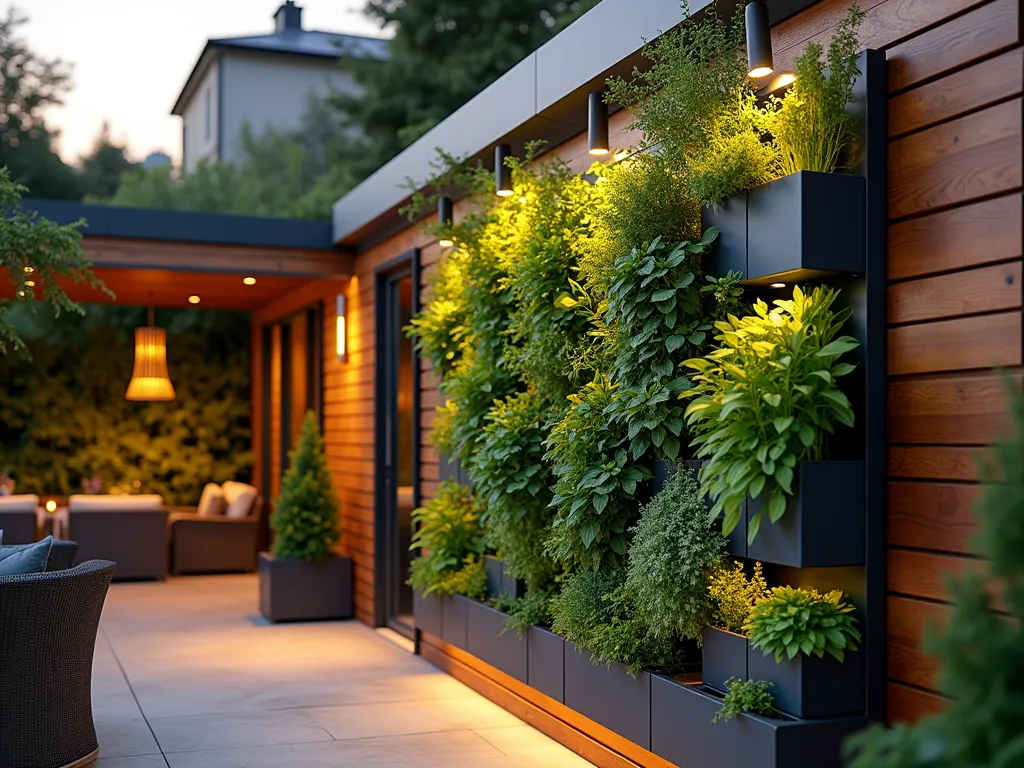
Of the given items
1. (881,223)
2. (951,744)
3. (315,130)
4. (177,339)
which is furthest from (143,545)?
(315,130)

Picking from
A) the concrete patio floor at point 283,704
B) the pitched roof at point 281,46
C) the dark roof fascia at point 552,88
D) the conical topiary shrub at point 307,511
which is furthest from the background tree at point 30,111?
the dark roof fascia at point 552,88

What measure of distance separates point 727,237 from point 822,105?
0.50 metres

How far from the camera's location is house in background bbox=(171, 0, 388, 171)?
1952 cm

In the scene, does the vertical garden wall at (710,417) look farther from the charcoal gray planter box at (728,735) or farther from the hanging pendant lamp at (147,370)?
the hanging pendant lamp at (147,370)

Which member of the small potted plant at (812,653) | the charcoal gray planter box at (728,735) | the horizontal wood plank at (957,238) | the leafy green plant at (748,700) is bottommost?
the charcoal gray planter box at (728,735)

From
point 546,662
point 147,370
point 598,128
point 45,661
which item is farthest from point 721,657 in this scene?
point 147,370

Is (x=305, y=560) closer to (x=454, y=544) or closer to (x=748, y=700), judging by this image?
(x=454, y=544)

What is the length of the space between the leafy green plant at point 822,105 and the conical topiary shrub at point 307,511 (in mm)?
5181

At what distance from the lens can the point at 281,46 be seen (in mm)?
20125

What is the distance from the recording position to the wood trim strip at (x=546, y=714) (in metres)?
4.16

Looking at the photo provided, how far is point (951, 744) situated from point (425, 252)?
17.2ft

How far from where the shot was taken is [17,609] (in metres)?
3.76

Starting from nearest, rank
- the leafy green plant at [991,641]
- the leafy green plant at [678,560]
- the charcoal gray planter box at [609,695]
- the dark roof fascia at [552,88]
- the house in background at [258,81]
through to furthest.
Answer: the leafy green plant at [991,641], the leafy green plant at [678,560], the charcoal gray planter box at [609,695], the dark roof fascia at [552,88], the house in background at [258,81]

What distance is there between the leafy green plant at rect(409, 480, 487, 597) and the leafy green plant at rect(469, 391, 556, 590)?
709 mm
